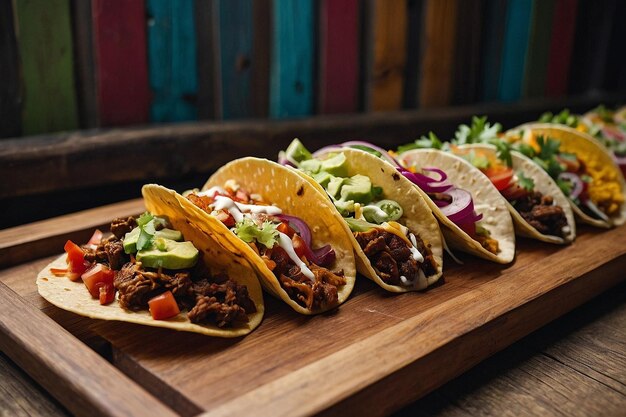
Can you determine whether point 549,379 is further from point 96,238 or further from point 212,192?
point 96,238

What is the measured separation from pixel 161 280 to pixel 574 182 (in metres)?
2.63

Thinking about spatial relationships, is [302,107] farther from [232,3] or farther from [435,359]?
[435,359]

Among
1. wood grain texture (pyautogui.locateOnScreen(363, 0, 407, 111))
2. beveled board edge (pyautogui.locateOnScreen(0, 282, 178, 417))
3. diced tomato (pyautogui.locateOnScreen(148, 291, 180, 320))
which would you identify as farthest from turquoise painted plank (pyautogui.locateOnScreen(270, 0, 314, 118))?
beveled board edge (pyautogui.locateOnScreen(0, 282, 178, 417))

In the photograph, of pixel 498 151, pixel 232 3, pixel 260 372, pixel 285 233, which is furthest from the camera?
pixel 232 3

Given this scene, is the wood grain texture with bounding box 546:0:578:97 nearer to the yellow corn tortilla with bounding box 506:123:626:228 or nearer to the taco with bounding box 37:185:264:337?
the yellow corn tortilla with bounding box 506:123:626:228

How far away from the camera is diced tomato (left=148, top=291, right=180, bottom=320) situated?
2.28m

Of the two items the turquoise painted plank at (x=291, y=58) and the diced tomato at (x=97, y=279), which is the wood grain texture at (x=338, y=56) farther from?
the diced tomato at (x=97, y=279)

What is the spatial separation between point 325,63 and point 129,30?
5.57 ft

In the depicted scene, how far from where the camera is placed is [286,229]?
8.83 feet

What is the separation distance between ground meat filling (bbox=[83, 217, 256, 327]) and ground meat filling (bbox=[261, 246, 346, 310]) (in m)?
0.18

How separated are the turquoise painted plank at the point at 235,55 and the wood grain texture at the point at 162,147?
0.36 metres

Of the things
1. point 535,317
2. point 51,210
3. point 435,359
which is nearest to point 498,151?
point 535,317

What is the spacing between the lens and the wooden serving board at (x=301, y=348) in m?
1.83

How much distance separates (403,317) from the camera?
2467 millimetres
